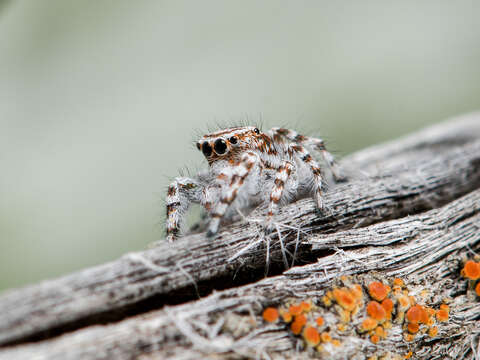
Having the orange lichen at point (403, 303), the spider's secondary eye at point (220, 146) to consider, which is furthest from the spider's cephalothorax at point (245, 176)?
the orange lichen at point (403, 303)

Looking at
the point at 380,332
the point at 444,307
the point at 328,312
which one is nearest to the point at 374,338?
the point at 380,332

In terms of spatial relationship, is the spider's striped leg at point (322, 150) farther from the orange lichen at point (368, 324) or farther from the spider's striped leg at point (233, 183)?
the orange lichen at point (368, 324)

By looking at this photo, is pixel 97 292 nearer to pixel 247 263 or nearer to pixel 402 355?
pixel 247 263

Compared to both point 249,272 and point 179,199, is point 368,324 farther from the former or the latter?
point 179,199

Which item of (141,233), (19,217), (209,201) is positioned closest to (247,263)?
(209,201)

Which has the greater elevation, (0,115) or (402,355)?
(0,115)

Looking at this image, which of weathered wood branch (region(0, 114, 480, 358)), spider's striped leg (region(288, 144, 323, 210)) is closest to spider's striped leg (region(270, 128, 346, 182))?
spider's striped leg (region(288, 144, 323, 210))
